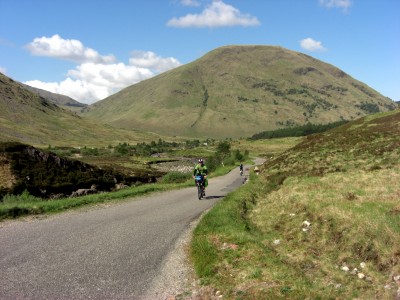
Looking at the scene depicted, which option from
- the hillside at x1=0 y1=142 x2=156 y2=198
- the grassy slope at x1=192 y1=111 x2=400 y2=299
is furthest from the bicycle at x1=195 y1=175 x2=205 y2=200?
the hillside at x1=0 y1=142 x2=156 y2=198

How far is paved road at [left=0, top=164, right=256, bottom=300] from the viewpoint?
31.2 ft

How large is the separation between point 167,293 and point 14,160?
30039 millimetres

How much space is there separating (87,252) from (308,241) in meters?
9.36

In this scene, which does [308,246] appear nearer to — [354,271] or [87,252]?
[354,271]

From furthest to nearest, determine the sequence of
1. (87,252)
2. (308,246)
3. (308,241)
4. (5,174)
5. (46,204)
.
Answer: (5,174) < (46,204) < (308,241) < (308,246) < (87,252)

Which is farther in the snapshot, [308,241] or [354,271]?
[308,241]

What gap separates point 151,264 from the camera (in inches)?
461

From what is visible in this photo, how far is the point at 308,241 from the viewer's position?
1609 cm

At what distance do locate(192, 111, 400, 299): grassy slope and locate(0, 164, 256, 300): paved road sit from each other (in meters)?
1.75

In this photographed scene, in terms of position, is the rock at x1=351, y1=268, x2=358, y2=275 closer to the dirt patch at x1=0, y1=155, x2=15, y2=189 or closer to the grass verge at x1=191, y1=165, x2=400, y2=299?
the grass verge at x1=191, y1=165, x2=400, y2=299

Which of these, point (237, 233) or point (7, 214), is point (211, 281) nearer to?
point (237, 233)

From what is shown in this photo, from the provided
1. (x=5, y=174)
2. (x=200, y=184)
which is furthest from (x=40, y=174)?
(x=200, y=184)

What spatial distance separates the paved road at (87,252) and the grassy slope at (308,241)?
1.75 meters

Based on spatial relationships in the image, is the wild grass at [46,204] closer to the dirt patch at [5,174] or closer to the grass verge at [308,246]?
the dirt patch at [5,174]
